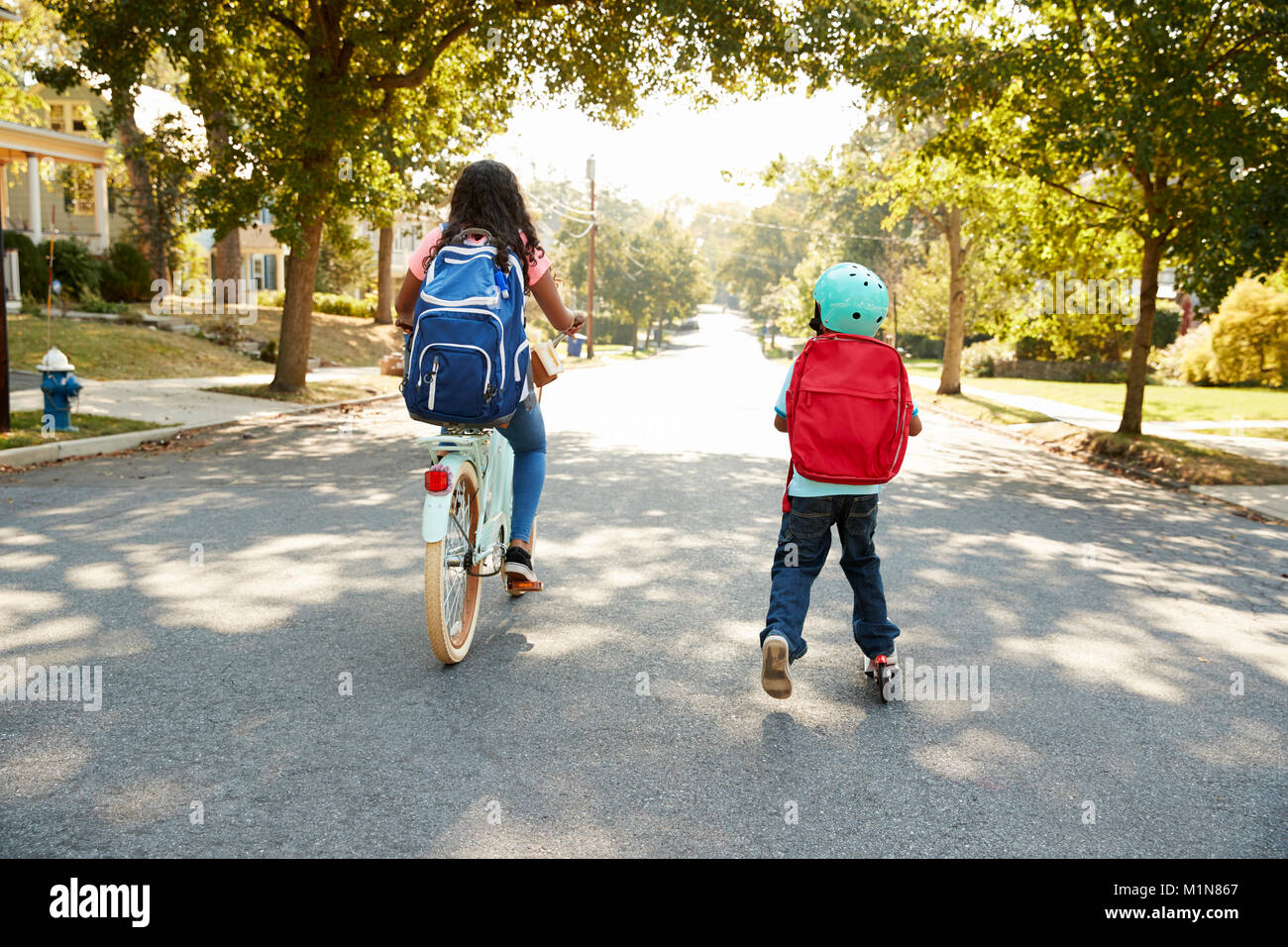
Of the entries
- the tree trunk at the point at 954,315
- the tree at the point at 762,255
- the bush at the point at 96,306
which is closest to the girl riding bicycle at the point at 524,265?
the bush at the point at 96,306

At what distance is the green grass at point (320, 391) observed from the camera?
17.5m

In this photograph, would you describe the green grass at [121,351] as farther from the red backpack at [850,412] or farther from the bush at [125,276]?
the red backpack at [850,412]

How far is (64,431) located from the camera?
11328mm

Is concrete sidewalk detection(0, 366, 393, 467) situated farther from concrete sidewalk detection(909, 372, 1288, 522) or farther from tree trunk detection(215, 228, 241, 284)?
tree trunk detection(215, 228, 241, 284)

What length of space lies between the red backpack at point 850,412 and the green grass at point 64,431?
9.12 meters

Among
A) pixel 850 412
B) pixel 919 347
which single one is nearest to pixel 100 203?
pixel 850 412

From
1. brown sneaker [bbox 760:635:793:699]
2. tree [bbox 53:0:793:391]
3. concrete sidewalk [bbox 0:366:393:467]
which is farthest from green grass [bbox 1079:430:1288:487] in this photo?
concrete sidewalk [bbox 0:366:393:467]

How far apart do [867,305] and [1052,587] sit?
3352 millimetres

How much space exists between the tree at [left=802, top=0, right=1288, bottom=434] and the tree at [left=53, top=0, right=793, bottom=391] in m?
2.31

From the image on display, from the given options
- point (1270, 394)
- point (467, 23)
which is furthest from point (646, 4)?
point (1270, 394)

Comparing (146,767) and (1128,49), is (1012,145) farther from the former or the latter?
(146,767)

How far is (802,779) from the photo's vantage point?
361 centimetres

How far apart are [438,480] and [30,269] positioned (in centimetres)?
2481

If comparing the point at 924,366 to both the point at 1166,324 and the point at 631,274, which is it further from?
the point at 631,274
